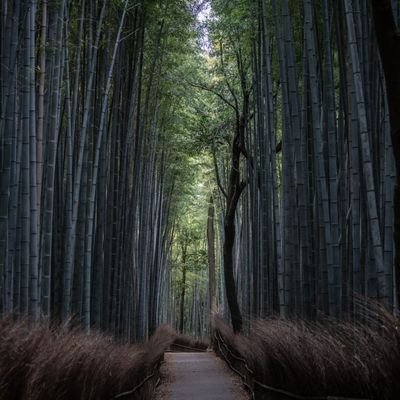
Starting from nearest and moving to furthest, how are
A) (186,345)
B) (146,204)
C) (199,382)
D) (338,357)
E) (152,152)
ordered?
(338,357) → (199,382) → (146,204) → (152,152) → (186,345)

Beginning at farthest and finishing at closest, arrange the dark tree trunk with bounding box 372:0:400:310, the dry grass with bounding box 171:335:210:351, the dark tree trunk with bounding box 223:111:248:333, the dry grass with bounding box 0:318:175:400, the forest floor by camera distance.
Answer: the dry grass with bounding box 171:335:210:351, the dark tree trunk with bounding box 223:111:248:333, the forest floor, the dark tree trunk with bounding box 372:0:400:310, the dry grass with bounding box 0:318:175:400

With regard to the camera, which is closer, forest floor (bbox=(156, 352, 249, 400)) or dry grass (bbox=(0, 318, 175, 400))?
dry grass (bbox=(0, 318, 175, 400))

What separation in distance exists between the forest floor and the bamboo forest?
6 cm

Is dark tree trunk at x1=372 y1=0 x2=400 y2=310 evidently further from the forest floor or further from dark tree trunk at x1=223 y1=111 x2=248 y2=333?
dark tree trunk at x1=223 y1=111 x2=248 y2=333

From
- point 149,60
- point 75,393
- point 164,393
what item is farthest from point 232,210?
point 75,393

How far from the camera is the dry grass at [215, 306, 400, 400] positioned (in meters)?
2.41

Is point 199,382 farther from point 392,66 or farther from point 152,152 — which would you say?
point 392,66

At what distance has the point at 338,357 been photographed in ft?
9.36

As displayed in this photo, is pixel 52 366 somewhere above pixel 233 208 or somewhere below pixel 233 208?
below

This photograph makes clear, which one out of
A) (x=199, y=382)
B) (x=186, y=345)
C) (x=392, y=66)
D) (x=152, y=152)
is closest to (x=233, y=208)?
(x=152, y=152)

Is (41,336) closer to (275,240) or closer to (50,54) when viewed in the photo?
(50,54)

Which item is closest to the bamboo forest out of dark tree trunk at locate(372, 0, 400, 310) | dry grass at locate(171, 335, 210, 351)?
dark tree trunk at locate(372, 0, 400, 310)

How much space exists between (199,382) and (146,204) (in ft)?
8.33

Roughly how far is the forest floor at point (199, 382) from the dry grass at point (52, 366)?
2568 millimetres
